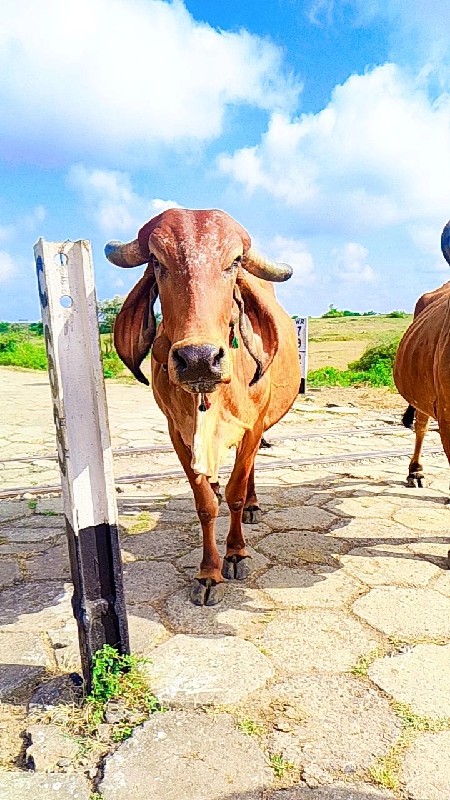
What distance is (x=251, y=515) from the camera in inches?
193

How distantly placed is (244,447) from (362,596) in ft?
3.58

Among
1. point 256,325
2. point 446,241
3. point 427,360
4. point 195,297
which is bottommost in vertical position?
point 427,360

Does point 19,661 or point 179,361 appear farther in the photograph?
point 19,661

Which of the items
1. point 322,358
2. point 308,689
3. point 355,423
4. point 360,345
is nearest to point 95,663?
point 308,689

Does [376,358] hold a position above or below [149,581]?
above

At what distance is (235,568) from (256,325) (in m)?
1.51

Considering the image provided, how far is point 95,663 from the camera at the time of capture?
8.26 ft

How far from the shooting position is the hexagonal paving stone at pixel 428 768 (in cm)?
200

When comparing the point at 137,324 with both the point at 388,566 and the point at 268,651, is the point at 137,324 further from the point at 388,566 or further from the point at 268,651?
the point at 388,566

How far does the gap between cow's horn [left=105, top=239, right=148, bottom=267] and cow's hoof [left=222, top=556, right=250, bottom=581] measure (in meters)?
1.90

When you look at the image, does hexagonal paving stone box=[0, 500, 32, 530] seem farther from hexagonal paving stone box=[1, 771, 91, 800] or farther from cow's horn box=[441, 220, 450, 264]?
cow's horn box=[441, 220, 450, 264]

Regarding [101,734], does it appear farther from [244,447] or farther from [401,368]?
[401,368]

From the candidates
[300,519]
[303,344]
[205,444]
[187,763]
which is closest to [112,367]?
[303,344]

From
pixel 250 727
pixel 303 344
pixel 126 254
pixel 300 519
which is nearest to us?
pixel 250 727
